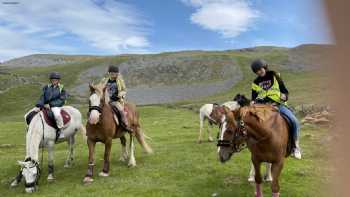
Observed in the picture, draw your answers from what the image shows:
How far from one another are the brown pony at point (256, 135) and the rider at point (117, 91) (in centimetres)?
513

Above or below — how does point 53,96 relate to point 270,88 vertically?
below

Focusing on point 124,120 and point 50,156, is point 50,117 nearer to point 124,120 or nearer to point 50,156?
point 50,156

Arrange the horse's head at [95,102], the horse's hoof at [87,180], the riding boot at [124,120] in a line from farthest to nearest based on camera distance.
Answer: the riding boot at [124,120] < the horse's hoof at [87,180] < the horse's head at [95,102]

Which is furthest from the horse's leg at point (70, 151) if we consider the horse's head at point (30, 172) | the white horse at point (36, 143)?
the horse's head at point (30, 172)

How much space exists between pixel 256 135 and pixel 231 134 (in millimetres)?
516

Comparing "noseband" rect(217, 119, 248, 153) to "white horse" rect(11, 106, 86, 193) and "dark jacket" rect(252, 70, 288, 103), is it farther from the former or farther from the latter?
"white horse" rect(11, 106, 86, 193)

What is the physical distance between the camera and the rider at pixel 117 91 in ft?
39.3

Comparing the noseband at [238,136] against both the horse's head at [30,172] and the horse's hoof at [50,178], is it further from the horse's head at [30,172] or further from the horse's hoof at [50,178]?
the horse's hoof at [50,178]

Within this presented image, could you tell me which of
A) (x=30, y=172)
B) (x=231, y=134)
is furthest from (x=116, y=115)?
(x=231, y=134)

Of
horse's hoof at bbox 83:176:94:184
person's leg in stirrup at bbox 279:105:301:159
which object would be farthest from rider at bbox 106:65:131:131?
person's leg in stirrup at bbox 279:105:301:159

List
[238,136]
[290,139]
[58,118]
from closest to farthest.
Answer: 1. [238,136]
2. [290,139]
3. [58,118]

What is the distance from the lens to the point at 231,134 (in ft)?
24.1

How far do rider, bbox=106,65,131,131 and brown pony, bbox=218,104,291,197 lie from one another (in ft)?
16.8

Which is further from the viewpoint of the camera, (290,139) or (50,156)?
(50,156)
